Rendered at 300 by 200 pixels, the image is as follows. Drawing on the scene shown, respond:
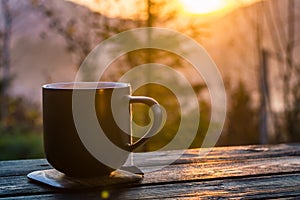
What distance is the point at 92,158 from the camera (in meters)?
0.83

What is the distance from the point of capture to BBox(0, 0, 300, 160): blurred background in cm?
283

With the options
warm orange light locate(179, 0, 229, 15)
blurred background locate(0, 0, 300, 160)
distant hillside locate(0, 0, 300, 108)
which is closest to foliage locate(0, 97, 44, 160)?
blurred background locate(0, 0, 300, 160)

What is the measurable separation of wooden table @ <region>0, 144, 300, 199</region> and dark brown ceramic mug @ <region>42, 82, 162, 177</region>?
45mm

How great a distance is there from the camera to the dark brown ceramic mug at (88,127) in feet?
2.69

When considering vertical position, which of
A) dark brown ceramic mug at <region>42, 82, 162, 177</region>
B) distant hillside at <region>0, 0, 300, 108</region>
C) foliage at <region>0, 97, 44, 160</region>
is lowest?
foliage at <region>0, 97, 44, 160</region>

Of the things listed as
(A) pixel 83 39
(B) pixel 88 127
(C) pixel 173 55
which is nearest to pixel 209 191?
(B) pixel 88 127

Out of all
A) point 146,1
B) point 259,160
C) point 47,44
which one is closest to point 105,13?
point 146,1

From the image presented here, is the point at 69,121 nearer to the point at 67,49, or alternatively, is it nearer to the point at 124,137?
the point at 124,137

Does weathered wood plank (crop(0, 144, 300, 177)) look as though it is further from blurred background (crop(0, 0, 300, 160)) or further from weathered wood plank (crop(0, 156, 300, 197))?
blurred background (crop(0, 0, 300, 160))

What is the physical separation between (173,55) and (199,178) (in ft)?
6.30

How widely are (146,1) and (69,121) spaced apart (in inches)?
78.5

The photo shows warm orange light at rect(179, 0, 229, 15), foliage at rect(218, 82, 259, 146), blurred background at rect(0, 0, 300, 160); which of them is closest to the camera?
warm orange light at rect(179, 0, 229, 15)

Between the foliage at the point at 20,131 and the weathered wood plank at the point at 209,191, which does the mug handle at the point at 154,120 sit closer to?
the weathered wood plank at the point at 209,191

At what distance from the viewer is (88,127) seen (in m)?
0.82
